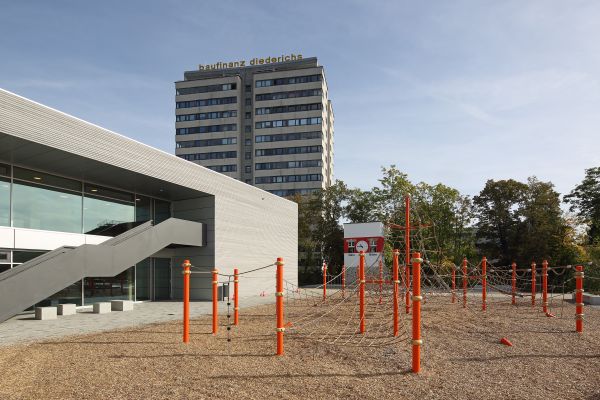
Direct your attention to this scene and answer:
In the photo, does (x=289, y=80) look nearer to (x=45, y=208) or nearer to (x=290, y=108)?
(x=290, y=108)

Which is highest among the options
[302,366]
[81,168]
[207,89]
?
[207,89]

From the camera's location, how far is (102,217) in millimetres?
20812

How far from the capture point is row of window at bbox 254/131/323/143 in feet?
259

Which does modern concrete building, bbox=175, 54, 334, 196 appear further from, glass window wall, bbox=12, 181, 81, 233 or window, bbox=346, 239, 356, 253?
glass window wall, bbox=12, 181, 81, 233

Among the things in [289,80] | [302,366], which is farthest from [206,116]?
[302,366]

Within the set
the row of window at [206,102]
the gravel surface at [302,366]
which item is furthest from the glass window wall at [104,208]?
the row of window at [206,102]

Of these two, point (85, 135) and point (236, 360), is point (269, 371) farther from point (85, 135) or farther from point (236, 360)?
point (85, 135)

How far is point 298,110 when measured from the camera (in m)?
79.9

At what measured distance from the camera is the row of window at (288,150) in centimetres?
7875

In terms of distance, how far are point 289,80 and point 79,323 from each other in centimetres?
7081

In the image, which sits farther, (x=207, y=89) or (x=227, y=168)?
(x=207, y=89)

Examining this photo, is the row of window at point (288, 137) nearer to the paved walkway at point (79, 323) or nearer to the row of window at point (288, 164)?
the row of window at point (288, 164)

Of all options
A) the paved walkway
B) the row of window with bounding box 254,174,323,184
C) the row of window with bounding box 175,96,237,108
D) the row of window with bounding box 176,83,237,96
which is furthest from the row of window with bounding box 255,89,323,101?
the paved walkway

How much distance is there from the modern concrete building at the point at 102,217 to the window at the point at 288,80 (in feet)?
180
